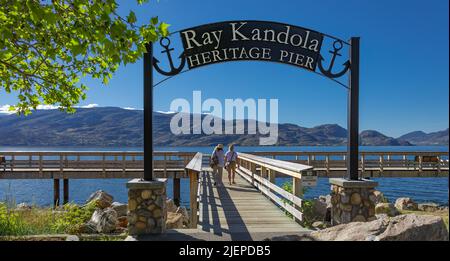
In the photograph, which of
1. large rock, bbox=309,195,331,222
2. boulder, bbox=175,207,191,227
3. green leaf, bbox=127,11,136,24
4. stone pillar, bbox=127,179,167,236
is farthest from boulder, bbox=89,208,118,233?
large rock, bbox=309,195,331,222

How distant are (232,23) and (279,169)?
3927 mm

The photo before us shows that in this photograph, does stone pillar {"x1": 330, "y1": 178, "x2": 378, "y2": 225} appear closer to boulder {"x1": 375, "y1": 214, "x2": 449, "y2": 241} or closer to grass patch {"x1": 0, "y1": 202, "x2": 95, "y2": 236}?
boulder {"x1": 375, "y1": 214, "x2": 449, "y2": 241}

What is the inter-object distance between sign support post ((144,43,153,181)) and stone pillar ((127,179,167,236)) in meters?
0.36

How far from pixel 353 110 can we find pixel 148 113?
176 inches

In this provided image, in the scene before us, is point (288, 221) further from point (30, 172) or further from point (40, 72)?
point (30, 172)

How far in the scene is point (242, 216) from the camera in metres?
8.14

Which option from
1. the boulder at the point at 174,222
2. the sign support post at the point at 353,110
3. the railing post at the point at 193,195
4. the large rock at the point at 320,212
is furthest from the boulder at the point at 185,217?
the sign support post at the point at 353,110

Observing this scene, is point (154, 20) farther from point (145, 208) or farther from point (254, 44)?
point (145, 208)

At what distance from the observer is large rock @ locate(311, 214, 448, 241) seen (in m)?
4.63

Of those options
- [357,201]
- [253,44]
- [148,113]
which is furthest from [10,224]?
[357,201]

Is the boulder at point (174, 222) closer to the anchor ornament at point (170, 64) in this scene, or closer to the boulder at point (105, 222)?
the boulder at point (105, 222)

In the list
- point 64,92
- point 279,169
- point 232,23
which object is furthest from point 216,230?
point 64,92

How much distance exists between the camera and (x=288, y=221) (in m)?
7.58

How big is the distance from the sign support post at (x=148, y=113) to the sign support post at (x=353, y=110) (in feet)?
14.2
